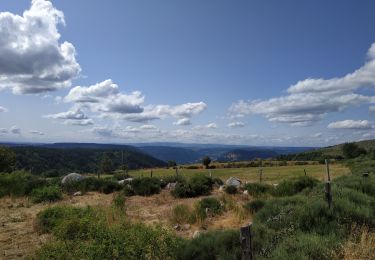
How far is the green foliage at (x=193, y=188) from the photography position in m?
25.3

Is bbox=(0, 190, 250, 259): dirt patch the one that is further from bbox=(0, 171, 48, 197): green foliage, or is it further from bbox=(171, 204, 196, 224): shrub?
bbox=(0, 171, 48, 197): green foliage

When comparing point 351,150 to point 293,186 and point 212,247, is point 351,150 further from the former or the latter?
point 212,247

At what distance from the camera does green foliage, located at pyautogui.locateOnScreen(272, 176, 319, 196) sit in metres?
22.5

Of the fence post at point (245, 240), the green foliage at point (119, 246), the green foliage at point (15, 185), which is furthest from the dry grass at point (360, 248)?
the green foliage at point (15, 185)

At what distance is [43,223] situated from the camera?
1523 centimetres

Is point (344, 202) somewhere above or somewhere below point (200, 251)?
above

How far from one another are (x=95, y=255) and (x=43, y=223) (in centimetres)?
720

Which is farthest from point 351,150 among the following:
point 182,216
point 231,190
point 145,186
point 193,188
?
point 182,216

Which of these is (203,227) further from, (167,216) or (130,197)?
(130,197)

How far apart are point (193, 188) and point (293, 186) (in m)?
6.34

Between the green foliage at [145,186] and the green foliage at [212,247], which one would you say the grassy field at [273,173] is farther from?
the green foliage at [212,247]

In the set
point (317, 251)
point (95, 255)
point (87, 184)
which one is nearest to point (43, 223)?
point (95, 255)

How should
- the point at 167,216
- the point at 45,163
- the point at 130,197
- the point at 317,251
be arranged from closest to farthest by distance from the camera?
the point at 317,251
the point at 167,216
the point at 130,197
the point at 45,163

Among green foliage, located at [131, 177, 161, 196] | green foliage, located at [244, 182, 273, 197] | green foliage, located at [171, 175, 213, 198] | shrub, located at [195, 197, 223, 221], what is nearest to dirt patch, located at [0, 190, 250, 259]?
shrub, located at [195, 197, 223, 221]
